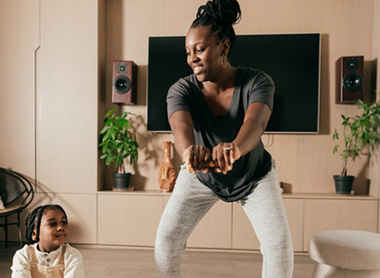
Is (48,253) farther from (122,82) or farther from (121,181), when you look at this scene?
(122,82)

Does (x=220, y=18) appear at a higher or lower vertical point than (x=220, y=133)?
higher

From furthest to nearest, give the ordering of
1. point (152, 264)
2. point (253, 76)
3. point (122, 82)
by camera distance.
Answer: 1. point (122, 82)
2. point (152, 264)
3. point (253, 76)

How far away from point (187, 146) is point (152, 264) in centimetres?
190

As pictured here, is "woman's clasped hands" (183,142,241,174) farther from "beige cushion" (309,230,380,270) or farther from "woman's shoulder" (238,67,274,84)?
"beige cushion" (309,230,380,270)

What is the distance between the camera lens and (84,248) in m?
3.06

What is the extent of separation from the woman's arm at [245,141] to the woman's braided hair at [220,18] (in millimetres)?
324

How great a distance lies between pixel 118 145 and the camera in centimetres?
306

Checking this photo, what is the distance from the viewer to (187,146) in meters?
1.12

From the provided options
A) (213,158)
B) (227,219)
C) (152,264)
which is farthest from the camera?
(227,219)

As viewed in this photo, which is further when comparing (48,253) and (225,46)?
(48,253)

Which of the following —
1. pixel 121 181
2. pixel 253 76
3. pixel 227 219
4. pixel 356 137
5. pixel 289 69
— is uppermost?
pixel 289 69

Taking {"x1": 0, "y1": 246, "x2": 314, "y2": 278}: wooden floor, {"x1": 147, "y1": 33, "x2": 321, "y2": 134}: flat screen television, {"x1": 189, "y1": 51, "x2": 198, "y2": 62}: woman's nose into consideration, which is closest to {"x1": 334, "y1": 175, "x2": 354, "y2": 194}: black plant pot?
{"x1": 147, "y1": 33, "x2": 321, "y2": 134}: flat screen television

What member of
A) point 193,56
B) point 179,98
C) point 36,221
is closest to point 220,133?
point 179,98

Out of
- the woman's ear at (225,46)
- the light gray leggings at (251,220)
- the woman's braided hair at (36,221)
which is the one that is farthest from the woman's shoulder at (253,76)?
the woman's braided hair at (36,221)
